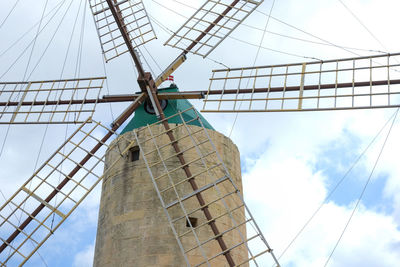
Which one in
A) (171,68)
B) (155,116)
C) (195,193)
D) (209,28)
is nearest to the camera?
(195,193)

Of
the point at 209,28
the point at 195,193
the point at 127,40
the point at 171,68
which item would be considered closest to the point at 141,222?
the point at 195,193

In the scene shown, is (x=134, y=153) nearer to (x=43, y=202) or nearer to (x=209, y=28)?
(x=43, y=202)

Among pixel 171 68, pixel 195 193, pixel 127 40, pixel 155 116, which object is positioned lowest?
pixel 195 193

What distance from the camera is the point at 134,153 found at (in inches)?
384

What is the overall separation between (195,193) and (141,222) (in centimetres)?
114

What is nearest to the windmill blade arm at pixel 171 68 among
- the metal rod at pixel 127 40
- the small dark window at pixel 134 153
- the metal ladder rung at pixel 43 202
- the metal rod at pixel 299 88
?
the metal rod at pixel 127 40

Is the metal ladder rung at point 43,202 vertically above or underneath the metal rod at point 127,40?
underneath

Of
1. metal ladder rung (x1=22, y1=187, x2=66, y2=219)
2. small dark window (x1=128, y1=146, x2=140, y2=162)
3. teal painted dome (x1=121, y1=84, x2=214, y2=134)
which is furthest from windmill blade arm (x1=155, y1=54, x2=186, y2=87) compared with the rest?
metal ladder rung (x1=22, y1=187, x2=66, y2=219)

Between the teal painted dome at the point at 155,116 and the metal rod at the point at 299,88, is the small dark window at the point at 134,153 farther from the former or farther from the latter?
the metal rod at the point at 299,88

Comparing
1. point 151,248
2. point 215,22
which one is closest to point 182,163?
point 151,248

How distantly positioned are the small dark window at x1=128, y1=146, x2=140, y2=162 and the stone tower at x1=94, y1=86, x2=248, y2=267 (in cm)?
2

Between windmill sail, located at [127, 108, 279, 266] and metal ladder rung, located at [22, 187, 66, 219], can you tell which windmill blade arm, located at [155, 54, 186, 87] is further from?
metal ladder rung, located at [22, 187, 66, 219]

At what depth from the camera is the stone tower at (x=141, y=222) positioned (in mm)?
8227

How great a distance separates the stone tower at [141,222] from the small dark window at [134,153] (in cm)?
2
